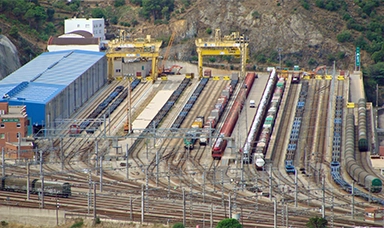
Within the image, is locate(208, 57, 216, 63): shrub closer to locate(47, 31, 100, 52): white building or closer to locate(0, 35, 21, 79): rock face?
locate(47, 31, 100, 52): white building

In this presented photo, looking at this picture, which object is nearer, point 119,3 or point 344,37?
point 344,37

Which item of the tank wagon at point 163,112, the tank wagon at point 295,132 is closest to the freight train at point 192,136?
the tank wagon at point 163,112

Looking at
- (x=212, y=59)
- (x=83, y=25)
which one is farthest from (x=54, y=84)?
(x=212, y=59)

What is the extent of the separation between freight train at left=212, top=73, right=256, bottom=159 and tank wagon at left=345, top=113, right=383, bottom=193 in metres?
10.7

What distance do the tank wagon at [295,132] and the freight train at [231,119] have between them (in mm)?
5517

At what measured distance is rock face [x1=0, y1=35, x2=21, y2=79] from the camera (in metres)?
139

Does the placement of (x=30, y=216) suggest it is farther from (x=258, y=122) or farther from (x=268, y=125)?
(x=268, y=125)

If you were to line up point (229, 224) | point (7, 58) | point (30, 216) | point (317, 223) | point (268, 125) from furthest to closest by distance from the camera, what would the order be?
1. point (7, 58)
2. point (268, 125)
3. point (30, 216)
4. point (317, 223)
5. point (229, 224)

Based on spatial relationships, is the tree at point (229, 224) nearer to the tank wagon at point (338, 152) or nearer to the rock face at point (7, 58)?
the tank wagon at point (338, 152)

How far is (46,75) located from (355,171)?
1465 inches

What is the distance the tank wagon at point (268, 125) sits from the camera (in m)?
111

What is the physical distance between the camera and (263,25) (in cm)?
16362

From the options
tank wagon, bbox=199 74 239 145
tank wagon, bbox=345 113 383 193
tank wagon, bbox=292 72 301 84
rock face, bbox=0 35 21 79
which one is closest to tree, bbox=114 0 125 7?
rock face, bbox=0 35 21 79

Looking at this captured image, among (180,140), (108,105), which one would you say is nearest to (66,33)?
(108,105)
